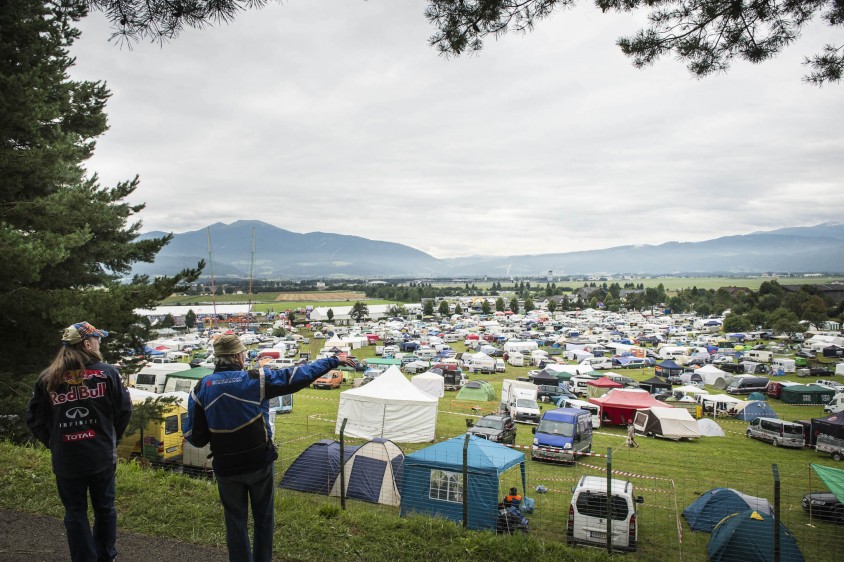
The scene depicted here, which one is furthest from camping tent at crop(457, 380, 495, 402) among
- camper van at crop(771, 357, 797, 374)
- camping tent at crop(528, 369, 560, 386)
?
camper van at crop(771, 357, 797, 374)

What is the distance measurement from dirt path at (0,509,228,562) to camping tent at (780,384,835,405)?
3153 centimetres

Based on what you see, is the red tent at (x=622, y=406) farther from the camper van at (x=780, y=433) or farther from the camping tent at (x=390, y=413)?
the camping tent at (x=390, y=413)

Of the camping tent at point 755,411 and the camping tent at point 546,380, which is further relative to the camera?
the camping tent at point 546,380

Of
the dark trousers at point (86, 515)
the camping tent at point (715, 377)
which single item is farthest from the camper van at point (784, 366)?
the dark trousers at point (86, 515)

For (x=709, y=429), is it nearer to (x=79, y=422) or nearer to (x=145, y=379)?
(x=79, y=422)

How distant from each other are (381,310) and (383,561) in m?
89.8

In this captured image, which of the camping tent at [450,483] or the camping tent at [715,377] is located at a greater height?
the camping tent at [450,483]

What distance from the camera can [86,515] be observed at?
117 inches

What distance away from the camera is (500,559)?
4.01 meters

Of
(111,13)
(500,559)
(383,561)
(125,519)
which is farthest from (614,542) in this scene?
(111,13)

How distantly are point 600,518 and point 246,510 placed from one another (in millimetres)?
6061

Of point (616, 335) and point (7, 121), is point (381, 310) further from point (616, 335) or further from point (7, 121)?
point (7, 121)

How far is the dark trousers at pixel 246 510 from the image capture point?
2887 mm

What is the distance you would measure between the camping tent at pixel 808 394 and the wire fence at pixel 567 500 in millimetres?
17007
